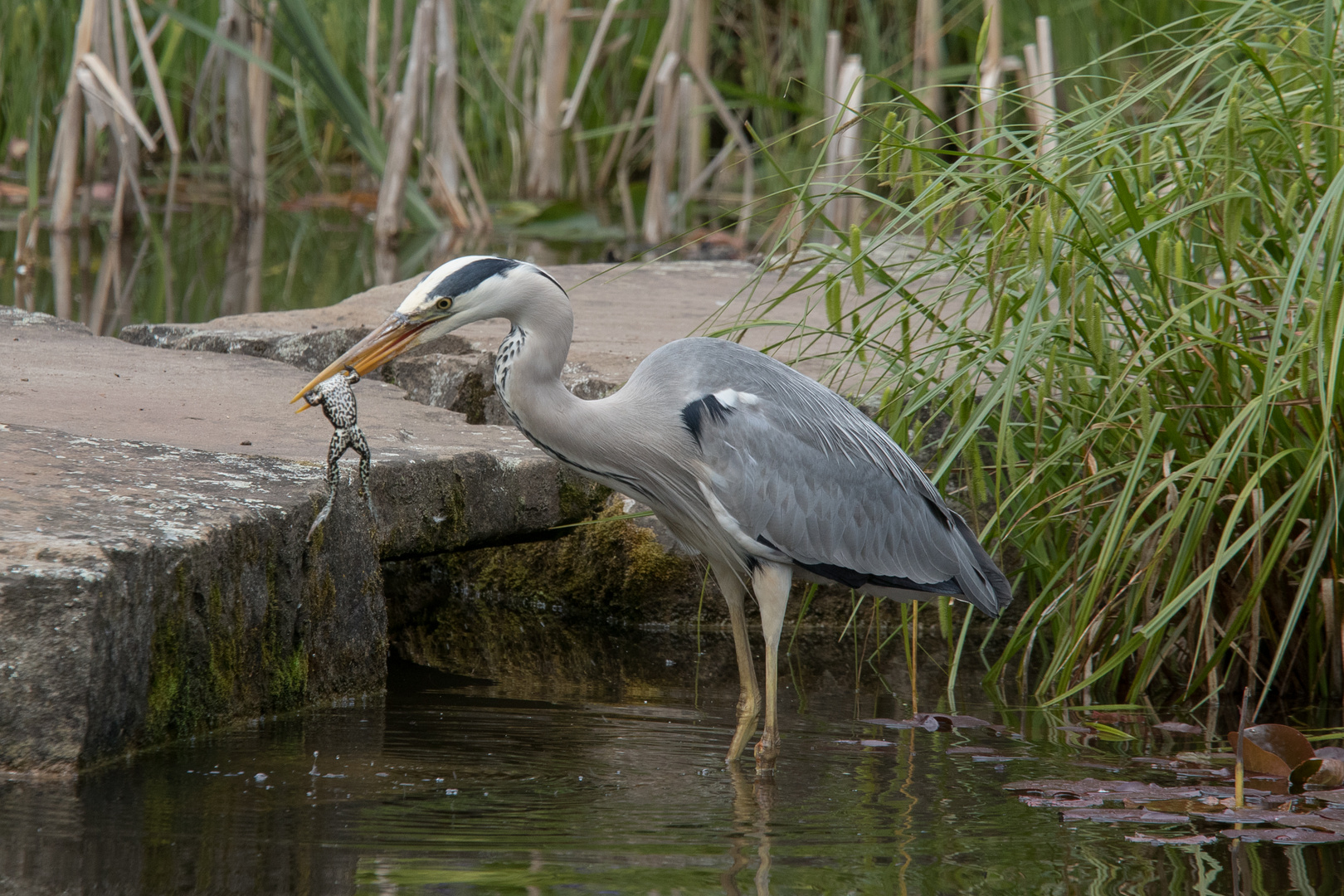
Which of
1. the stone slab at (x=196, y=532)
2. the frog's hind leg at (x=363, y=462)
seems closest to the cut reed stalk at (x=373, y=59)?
the stone slab at (x=196, y=532)

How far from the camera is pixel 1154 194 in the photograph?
3.57 meters

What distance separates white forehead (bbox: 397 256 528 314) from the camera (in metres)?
3.31

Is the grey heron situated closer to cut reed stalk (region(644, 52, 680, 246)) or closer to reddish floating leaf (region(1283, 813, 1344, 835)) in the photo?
reddish floating leaf (region(1283, 813, 1344, 835))

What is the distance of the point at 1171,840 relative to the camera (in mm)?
2812

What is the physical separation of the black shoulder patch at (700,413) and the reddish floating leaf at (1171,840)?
1301 millimetres

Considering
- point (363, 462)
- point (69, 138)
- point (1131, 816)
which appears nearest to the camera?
point (1131, 816)

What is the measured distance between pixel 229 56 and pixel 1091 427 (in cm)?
816

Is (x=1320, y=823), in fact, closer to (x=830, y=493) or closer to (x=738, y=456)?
(x=830, y=493)

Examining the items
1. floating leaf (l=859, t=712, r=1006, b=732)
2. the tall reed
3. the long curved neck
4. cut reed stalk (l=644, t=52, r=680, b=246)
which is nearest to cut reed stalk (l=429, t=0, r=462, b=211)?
cut reed stalk (l=644, t=52, r=680, b=246)

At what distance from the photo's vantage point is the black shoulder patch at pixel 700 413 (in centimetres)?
354

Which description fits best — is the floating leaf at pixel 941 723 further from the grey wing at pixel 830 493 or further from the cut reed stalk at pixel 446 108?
the cut reed stalk at pixel 446 108

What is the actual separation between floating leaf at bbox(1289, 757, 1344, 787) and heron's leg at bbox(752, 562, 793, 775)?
1078 mm

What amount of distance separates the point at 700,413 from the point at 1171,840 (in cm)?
138

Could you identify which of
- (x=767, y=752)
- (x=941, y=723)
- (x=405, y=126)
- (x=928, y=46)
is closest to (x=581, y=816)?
(x=767, y=752)
